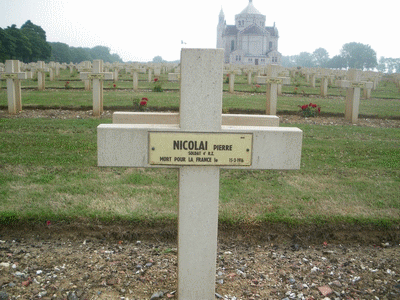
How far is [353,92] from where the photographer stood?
40.1 ft

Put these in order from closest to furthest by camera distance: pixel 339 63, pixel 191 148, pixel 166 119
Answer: pixel 191 148 → pixel 166 119 → pixel 339 63

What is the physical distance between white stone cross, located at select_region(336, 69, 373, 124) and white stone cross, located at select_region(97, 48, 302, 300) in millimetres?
10009

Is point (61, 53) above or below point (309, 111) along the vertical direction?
above

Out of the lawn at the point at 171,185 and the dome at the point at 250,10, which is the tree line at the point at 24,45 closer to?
the dome at the point at 250,10

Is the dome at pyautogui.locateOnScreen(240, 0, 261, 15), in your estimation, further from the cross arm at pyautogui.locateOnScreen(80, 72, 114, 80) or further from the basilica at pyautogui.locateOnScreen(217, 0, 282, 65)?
the cross arm at pyautogui.locateOnScreen(80, 72, 114, 80)

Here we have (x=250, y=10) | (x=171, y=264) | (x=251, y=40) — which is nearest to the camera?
(x=171, y=264)

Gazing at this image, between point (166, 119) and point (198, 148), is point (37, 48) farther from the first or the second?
point (198, 148)

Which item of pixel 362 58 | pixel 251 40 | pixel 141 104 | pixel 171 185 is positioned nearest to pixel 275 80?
pixel 141 104

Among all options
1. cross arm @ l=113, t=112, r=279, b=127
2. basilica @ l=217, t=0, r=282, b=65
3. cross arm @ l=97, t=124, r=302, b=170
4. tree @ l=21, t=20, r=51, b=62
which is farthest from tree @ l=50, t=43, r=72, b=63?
cross arm @ l=97, t=124, r=302, b=170

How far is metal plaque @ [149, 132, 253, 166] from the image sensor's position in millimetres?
2693

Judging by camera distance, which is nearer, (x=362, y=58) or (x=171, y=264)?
(x=171, y=264)

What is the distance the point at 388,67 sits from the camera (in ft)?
522

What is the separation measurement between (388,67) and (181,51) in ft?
572

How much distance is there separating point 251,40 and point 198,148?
287 ft
